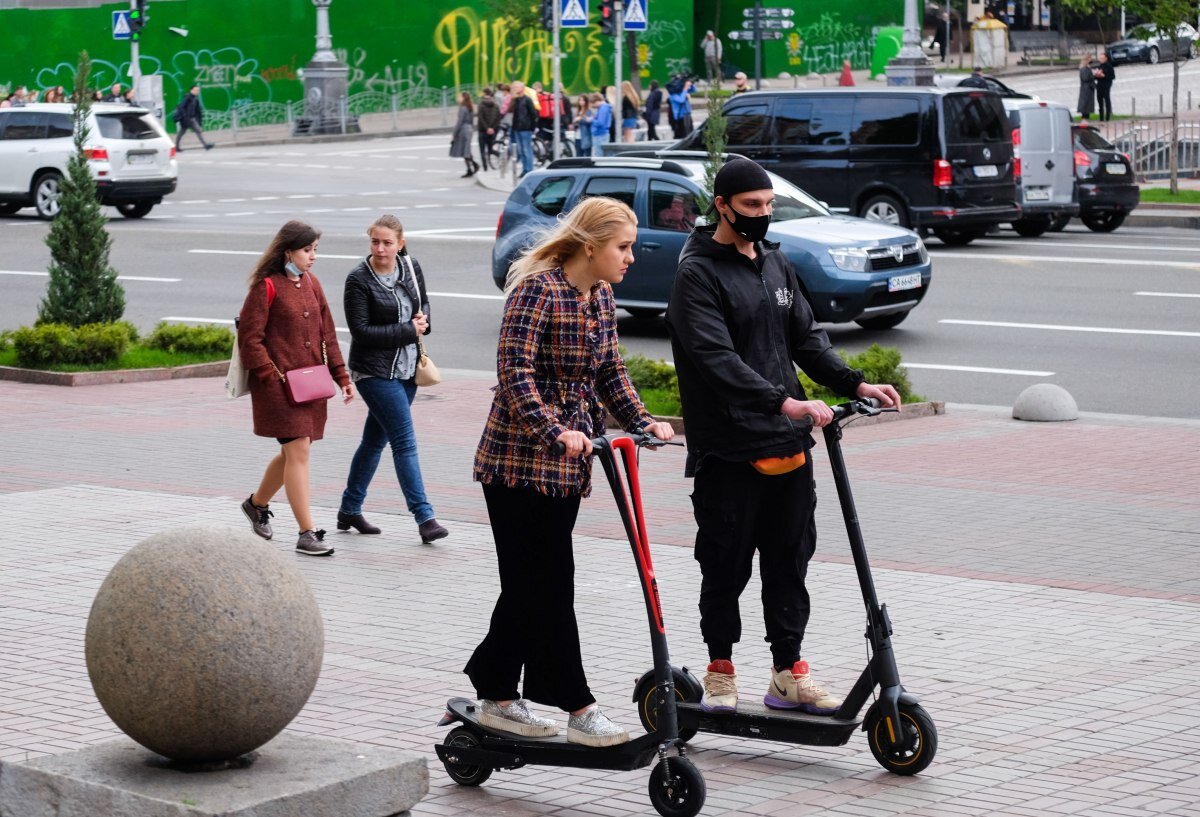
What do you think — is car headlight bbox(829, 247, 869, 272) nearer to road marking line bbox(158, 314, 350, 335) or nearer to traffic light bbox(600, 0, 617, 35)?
road marking line bbox(158, 314, 350, 335)

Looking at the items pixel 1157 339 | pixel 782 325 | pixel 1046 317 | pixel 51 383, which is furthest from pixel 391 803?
pixel 1046 317

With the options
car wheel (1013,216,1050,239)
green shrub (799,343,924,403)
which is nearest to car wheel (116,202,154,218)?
car wheel (1013,216,1050,239)

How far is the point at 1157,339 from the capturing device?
1680cm

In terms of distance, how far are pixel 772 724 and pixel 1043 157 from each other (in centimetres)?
2119

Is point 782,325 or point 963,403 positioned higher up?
point 782,325

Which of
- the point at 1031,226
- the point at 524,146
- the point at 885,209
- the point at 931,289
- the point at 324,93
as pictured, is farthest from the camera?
the point at 324,93

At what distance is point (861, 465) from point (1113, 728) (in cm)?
545

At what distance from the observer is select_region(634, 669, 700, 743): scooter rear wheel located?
226 inches

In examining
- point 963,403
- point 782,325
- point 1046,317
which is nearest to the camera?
point 782,325

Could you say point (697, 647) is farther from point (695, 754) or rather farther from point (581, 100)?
point (581, 100)

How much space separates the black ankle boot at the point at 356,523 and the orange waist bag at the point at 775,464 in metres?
4.15

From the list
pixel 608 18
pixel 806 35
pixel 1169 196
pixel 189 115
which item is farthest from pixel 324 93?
pixel 1169 196

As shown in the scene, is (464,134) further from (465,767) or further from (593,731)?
(593,731)

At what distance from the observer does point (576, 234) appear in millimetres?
5379
